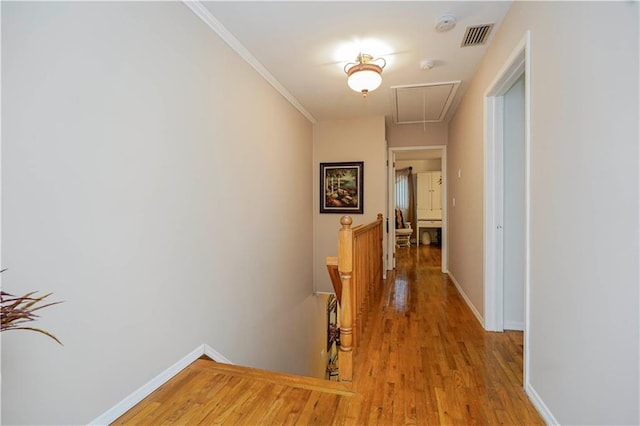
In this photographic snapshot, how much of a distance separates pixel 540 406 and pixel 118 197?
2.53 metres

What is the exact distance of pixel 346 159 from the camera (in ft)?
16.3

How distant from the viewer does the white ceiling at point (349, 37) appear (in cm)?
Result: 220

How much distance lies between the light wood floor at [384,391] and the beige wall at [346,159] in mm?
2339

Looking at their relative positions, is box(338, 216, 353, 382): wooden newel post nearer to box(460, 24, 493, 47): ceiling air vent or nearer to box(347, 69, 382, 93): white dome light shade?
box(347, 69, 382, 93): white dome light shade

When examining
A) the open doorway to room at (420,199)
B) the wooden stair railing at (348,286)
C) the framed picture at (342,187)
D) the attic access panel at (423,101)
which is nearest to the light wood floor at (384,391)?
the wooden stair railing at (348,286)

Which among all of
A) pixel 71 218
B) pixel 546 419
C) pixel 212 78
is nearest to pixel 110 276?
pixel 71 218

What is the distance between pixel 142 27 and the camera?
5.83 ft

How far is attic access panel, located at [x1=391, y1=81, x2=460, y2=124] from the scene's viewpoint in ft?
11.9

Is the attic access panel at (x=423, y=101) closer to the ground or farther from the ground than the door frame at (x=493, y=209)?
farther from the ground

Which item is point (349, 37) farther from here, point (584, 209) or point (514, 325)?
point (514, 325)

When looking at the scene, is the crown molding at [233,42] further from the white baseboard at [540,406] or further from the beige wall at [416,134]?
the white baseboard at [540,406]

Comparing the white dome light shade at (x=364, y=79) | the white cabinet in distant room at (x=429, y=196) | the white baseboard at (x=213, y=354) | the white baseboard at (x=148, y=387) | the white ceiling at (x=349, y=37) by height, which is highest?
the white ceiling at (x=349, y=37)

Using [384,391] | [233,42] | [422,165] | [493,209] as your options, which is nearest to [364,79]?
[233,42]

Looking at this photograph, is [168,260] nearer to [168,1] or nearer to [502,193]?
[168,1]
